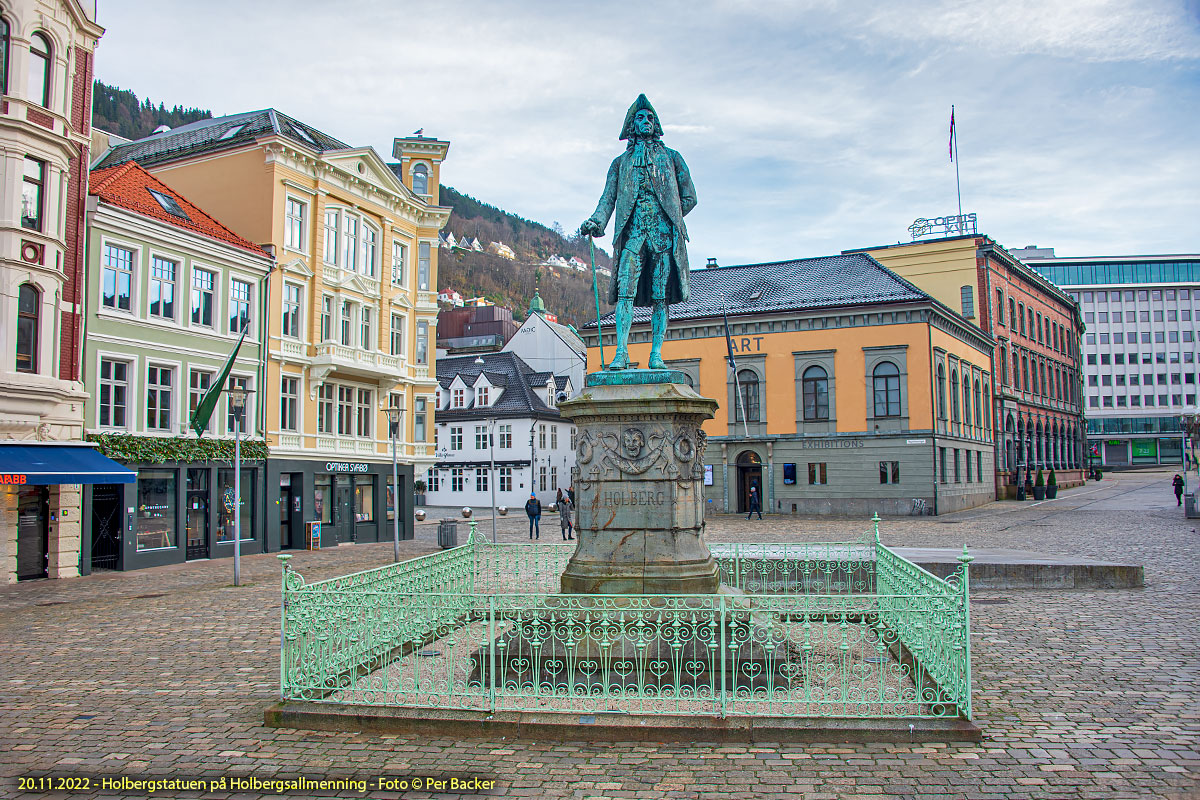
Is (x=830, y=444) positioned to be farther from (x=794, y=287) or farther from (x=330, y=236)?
(x=330, y=236)

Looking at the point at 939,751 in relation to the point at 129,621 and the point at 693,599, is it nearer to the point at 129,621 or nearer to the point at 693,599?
the point at 693,599

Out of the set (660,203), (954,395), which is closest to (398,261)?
(660,203)

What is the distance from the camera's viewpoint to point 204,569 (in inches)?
912

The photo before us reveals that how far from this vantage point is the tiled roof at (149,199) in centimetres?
2411

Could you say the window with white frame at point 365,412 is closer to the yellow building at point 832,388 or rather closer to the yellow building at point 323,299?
the yellow building at point 323,299

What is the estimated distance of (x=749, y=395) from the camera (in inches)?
1793

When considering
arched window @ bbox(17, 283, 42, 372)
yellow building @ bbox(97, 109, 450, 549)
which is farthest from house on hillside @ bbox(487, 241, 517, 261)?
arched window @ bbox(17, 283, 42, 372)

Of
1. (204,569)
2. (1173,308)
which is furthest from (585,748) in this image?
(1173,308)

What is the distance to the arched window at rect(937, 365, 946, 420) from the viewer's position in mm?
42219

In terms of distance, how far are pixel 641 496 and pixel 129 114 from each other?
96820 mm

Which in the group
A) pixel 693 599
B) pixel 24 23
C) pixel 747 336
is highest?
pixel 24 23

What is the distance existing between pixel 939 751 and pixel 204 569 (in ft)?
69.0

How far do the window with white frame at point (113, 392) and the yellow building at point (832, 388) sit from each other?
79.0ft

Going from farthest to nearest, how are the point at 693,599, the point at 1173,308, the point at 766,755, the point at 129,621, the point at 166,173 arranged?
1. the point at 1173,308
2. the point at 166,173
3. the point at 129,621
4. the point at 693,599
5. the point at 766,755
